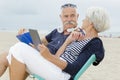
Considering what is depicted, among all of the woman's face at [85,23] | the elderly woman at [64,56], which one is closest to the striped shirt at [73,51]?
the elderly woman at [64,56]

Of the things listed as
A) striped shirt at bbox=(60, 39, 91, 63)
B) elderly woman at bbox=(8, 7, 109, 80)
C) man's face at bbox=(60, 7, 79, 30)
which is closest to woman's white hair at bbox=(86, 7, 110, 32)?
elderly woman at bbox=(8, 7, 109, 80)

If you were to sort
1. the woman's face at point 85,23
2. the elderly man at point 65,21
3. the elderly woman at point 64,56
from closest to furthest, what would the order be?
the elderly woman at point 64,56 < the woman's face at point 85,23 < the elderly man at point 65,21

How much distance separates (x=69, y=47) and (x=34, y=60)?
0.51 metres

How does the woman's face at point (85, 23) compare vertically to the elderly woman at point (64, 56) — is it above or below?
above

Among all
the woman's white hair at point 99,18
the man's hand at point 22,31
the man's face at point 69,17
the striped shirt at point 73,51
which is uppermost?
the woman's white hair at point 99,18

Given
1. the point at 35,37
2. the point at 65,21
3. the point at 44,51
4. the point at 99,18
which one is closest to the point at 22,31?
the point at 35,37

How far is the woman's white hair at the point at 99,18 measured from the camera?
430 cm

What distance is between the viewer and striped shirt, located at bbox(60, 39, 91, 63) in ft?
14.5

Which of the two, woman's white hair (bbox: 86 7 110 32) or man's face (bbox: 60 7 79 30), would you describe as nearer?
woman's white hair (bbox: 86 7 110 32)

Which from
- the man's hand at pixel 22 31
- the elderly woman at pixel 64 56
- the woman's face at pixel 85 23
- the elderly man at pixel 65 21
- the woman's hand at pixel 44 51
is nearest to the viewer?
the woman's hand at pixel 44 51

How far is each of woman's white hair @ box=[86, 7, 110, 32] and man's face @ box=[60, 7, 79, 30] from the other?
0.46 meters

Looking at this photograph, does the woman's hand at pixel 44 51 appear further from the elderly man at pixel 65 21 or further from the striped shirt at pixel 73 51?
the elderly man at pixel 65 21

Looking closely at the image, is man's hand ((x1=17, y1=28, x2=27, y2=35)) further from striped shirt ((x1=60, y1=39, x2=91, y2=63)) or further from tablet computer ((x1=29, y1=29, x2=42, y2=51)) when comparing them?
striped shirt ((x1=60, y1=39, x2=91, y2=63))

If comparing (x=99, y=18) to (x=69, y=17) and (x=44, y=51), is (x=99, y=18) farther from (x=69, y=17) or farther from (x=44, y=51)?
(x=44, y=51)
